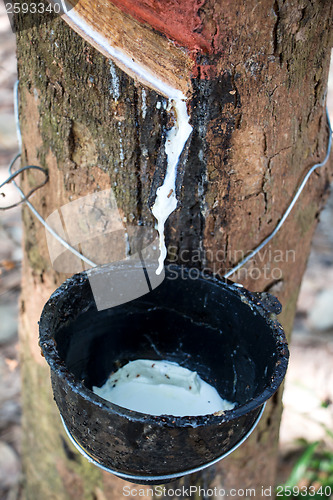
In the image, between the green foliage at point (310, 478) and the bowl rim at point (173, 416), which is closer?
the bowl rim at point (173, 416)

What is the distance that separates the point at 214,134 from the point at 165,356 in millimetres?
761

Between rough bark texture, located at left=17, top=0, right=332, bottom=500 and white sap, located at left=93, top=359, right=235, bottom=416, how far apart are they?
362 millimetres

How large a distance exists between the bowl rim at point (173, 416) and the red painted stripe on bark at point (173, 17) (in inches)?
23.2

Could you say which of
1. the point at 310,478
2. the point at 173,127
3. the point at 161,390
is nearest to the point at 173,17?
the point at 173,127

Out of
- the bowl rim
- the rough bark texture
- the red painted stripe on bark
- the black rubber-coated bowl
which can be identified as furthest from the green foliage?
the red painted stripe on bark

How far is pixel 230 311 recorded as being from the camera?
4.58 feet

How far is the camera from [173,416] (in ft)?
3.49

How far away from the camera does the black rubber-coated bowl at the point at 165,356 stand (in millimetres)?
1076

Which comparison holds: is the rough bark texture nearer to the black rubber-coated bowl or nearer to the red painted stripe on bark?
the red painted stripe on bark

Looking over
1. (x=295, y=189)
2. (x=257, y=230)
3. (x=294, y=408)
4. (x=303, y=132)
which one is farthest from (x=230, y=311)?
(x=294, y=408)

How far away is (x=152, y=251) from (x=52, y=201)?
363mm

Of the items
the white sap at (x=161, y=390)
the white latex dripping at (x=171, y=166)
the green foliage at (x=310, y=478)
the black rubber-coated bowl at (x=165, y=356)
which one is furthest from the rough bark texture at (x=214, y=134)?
Answer: the green foliage at (x=310, y=478)

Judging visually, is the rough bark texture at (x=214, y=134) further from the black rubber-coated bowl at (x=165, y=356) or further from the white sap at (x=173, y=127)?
the black rubber-coated bowl at (x=165, y=356)

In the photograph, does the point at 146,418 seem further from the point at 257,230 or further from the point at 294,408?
the point at 294,408
